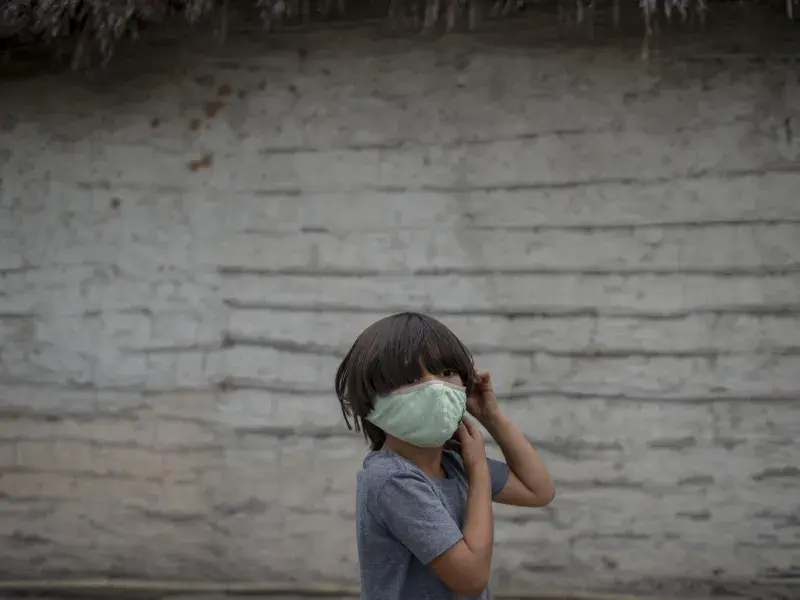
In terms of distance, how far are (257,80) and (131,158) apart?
74 cm

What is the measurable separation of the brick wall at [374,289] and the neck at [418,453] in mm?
1957

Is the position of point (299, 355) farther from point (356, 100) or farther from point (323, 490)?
point (356, 100)

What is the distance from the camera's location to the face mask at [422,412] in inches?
60.6

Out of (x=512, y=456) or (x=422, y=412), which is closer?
(x=422, y=412)

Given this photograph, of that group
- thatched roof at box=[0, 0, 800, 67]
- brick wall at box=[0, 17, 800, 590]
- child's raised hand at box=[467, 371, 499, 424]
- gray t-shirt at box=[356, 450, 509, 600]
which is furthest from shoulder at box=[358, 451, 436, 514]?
thatched roof at box=[0, 0, 800, 67]

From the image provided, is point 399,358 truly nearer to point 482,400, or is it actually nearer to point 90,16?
point 482,400

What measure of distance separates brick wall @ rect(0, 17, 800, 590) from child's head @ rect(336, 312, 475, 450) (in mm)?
2007

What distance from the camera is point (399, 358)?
155cm

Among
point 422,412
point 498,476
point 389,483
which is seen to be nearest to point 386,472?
point 389,483

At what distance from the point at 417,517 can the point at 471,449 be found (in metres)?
0.21

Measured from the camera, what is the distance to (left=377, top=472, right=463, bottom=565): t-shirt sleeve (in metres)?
1.43

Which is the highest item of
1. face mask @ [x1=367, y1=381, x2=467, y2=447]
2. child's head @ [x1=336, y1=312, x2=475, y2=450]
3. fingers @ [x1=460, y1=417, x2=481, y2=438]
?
child's head @ [x1=336, y1=312, x2=475, y2=450]

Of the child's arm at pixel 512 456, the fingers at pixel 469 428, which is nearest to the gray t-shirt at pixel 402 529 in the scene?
the fingers at pixel 469 428

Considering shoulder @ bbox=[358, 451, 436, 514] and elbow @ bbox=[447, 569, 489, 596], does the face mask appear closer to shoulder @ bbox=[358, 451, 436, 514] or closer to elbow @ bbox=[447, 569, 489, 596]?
shoulder @ bbox=[358, 451, 436, 514]
